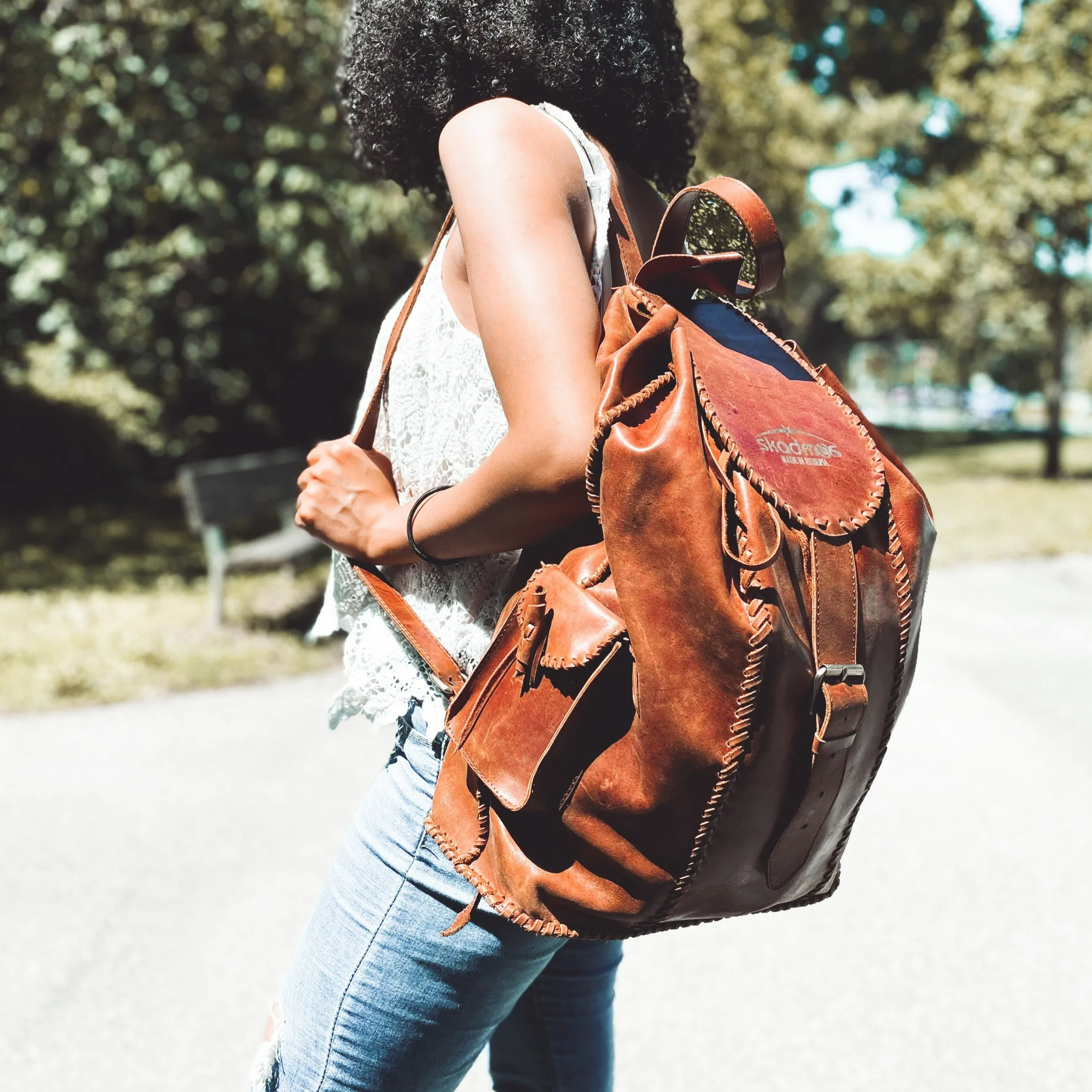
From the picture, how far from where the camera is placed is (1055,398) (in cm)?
1655

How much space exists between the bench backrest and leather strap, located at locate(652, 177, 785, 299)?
532 centimetres

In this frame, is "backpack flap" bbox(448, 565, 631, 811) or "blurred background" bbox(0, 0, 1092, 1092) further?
"blurred background" bbox(0, 0, 1092, 1092)

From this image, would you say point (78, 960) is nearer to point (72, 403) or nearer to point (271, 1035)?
point (271, 1035)

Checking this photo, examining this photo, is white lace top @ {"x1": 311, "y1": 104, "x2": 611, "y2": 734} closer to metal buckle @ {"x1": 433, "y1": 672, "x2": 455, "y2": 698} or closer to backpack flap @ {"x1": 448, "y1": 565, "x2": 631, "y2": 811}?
metal buckle @ {"x1": 433, "y1": 672, "x2": 455, "y2": 698}

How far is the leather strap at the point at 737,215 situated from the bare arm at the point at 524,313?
0.30 feet

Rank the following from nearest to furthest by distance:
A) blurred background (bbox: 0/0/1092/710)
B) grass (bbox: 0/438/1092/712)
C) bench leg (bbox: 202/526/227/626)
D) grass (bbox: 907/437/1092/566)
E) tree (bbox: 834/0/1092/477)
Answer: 1. grass (bbox: 0/438/1092/712)
2. bench leg (bbox: 202/526/227/626)
3. blurred background (bbox: 0/0/1092/710)
4. grass (bbox: 907/437/1092/566)
5. tree (bbox: 834/0/1092/477)

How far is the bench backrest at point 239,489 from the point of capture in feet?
20.8

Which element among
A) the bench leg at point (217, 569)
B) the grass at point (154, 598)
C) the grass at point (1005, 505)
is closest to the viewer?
the grass at point (154, 598)

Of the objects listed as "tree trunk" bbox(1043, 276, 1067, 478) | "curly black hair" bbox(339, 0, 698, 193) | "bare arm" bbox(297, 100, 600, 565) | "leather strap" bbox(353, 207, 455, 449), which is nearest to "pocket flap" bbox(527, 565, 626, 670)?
"bare arm" bbox(297, 100, 600, 565)

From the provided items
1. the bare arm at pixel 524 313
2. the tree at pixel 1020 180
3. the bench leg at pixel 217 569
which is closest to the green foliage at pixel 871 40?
the tree at pixel 1020 180

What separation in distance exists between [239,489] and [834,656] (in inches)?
245

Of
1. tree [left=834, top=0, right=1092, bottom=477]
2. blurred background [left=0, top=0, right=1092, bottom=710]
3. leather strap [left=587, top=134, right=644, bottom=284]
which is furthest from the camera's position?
tree [left=834, top=0, right=1092, bottom=477]

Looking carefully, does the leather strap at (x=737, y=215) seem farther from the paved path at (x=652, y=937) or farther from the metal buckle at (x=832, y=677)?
the paved path at (x=652, y=937)

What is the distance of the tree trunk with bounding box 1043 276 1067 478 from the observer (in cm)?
1578
